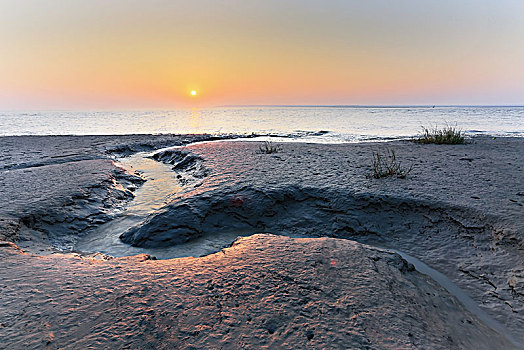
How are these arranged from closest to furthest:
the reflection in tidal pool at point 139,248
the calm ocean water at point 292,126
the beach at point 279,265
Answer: the beach at point 279,265
the reflection in tidal pool at point 139,248
the calm ocean water at point 292,126

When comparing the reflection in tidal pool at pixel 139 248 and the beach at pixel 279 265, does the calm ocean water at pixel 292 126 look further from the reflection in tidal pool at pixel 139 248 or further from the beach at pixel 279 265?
the beach at pixel 279 265

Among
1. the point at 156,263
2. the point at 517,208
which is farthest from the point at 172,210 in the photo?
the point at 517,208

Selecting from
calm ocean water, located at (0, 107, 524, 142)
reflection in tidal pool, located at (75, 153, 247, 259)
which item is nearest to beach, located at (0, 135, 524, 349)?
reflection in tidal pool, located at (75, 153, 247, 259)

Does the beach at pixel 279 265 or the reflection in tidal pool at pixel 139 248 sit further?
the reflection in tidal pool at pixel 139 248

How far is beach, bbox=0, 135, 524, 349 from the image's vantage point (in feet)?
5.66

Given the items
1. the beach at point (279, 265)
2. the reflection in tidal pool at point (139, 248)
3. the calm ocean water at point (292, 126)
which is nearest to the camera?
the beach at point (279, 265)

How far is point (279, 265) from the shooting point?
242 cm

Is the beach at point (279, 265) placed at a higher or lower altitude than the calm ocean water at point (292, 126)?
lower

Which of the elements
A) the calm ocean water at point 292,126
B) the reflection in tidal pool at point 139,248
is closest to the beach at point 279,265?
the reflection in tidal pool at point 139,248

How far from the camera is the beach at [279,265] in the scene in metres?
1.72

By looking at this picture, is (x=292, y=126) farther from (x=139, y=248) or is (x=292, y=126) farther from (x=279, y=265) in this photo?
(x=279, y=265)

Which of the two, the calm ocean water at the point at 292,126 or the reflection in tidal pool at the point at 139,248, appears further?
the calm ocean water at the point at 292,126

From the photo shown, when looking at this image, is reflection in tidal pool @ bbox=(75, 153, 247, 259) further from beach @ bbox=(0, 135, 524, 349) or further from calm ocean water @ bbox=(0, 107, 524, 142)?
calm ocean water @ bbox=(0, 107, 524, 142)

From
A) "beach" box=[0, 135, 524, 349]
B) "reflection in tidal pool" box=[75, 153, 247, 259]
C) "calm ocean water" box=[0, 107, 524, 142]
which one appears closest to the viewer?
"beach" box=[0, 135, 524, 349]
